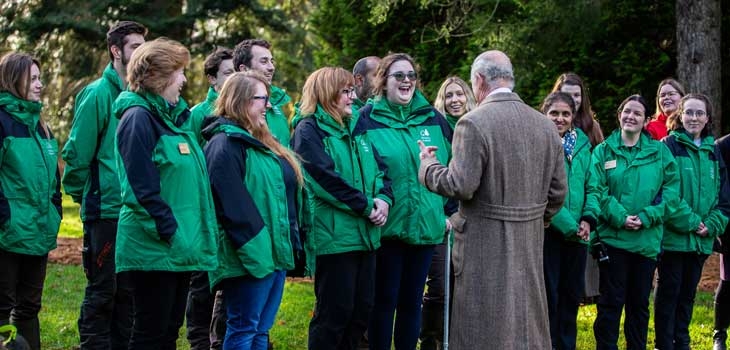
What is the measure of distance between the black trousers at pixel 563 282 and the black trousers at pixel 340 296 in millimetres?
1510

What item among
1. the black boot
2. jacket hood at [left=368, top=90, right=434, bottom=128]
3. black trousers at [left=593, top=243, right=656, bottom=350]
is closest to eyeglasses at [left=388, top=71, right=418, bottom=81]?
jacket hood at [left=368, top=90, right=434, bottom=128]

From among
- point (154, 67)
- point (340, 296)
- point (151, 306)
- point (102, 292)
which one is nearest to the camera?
point (151, 306)

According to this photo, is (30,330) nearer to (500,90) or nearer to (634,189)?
(500,90)

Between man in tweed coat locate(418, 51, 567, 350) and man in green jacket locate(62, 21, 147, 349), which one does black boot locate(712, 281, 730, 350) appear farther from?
man in green jacket locate(62, 21, 147, 349)

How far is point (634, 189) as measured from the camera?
23.7 ft

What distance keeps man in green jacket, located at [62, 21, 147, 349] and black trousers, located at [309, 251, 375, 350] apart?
4.16 feet

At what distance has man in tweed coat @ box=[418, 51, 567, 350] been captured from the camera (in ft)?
17.6

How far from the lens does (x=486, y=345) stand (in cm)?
546

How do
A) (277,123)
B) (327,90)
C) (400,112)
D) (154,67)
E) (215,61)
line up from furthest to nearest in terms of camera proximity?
(215,61) → (277,123) → (400,112) → (327,90) → (154,67)

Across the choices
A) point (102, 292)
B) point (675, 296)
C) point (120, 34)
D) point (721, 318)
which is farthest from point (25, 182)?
point (721, 318)

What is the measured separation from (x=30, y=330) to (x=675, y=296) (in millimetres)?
4973

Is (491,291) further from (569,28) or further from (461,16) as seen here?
(461,16)

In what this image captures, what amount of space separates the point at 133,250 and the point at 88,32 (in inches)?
651

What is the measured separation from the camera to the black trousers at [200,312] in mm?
6785
